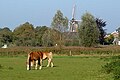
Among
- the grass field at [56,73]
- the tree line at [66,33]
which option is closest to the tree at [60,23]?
the tree line at [66,33]

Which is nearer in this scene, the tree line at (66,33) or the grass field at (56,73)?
the grass field at (56,73)

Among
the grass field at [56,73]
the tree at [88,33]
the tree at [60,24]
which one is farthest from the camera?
the tree at [60,24]

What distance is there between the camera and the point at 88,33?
91812 mm

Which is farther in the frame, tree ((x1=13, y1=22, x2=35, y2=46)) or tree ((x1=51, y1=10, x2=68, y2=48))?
tree ((x1=13, y1=22, x2=35, y2=46))

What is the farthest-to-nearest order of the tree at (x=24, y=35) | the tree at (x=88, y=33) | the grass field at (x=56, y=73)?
the tree at (x=24, y=35) < the tree at (x=88, y=33) < the grass field at (x=56, y=73)

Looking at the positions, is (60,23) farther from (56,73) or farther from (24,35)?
(56,73)

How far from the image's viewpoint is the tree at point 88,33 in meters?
91.2

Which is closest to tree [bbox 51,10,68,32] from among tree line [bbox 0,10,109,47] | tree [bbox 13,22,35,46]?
tree line [bbox 0,10,109,47]

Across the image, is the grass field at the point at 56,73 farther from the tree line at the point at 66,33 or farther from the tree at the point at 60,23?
the tree at the point at 60,23

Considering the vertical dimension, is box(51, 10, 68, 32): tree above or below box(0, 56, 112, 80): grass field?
above

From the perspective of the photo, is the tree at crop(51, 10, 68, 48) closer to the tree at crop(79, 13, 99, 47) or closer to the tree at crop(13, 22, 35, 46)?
the tree at crop(79, 13, 99, 47)

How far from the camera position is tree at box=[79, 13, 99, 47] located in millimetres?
91206

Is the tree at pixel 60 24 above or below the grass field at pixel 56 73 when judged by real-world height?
above

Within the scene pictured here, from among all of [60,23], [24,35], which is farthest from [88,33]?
[24,35]
